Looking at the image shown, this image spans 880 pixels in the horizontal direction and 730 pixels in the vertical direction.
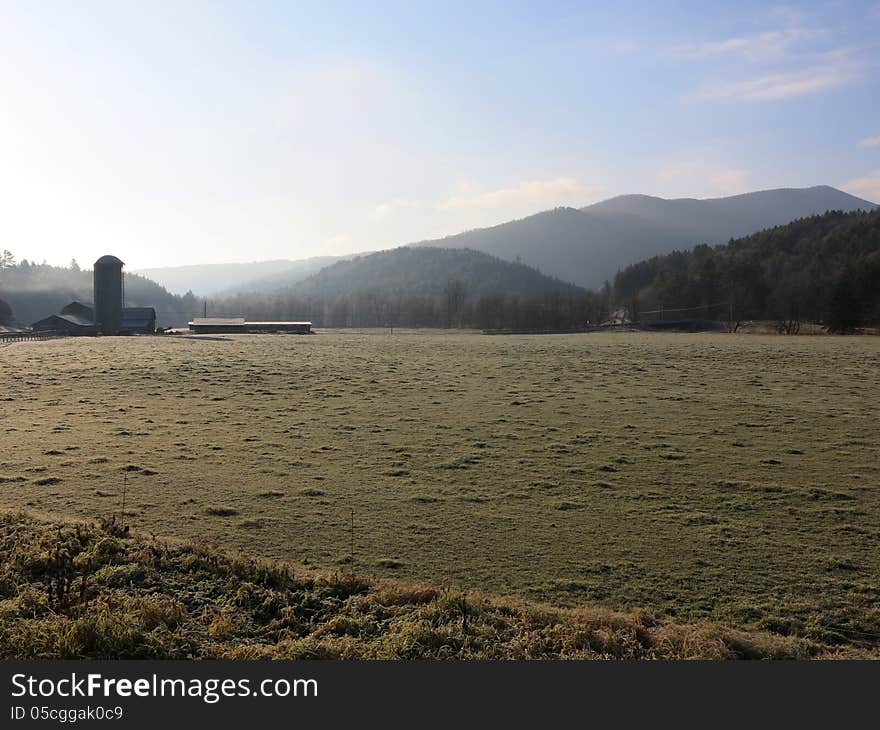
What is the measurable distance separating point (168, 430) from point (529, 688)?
16.0 metres

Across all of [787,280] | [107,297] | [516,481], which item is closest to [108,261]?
[107,297]

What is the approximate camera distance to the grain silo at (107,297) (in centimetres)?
9494

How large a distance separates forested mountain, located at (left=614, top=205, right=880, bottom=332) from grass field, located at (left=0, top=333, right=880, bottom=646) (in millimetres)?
74990

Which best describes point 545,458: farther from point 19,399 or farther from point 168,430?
point 19,399

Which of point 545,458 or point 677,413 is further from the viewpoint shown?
point 677,413

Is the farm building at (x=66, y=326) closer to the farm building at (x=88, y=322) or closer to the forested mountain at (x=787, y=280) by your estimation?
the farm building at (x=88, y=322)

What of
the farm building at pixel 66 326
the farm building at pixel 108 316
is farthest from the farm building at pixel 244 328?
the farm building at pixel 66 326

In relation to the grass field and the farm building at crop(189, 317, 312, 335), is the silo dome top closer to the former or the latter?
the farm building at crop(189, 317, 312, 335)

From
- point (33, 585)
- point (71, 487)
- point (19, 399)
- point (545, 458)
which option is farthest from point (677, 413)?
point (19, 399)

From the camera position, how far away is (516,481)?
1409cm

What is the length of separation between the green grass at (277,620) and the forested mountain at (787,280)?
297 feet

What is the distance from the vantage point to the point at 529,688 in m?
5.80

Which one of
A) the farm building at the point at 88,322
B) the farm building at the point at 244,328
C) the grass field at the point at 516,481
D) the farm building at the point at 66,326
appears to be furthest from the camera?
the farm building at the point at 244,328

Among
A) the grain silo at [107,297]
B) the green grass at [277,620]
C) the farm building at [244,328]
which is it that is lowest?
the green grass at [277,620]
